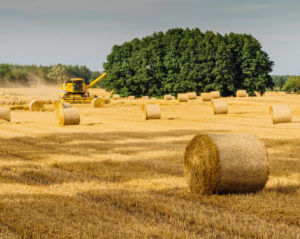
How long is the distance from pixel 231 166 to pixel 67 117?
15.5 meters

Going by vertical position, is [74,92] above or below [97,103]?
above

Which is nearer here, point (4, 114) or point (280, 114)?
point (280, 114)

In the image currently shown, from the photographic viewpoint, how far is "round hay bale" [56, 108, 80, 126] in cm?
2259

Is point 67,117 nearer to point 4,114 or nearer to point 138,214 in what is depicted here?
point 4,114

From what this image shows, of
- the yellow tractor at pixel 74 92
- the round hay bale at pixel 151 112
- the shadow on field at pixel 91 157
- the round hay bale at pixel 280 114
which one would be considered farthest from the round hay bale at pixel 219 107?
the yellow tractor at pixel 74 92

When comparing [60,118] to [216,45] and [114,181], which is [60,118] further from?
[216,45]

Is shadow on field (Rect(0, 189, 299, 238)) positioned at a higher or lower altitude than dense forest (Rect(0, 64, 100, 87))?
lower

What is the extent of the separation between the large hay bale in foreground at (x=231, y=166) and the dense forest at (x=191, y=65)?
5272cm

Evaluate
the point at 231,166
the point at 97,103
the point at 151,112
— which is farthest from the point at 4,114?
the point at 231,166

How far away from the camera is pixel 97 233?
6.10 metres

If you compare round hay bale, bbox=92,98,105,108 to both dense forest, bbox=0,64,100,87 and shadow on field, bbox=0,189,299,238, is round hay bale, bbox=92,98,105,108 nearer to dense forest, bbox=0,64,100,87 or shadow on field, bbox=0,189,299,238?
shadow on field, bbox=0,189,299,238

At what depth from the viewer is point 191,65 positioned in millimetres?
63625

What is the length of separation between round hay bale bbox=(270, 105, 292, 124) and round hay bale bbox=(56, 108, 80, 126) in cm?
990

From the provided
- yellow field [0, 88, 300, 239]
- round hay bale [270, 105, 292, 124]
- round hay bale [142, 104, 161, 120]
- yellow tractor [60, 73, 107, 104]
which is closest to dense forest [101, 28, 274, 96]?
yellow tractor [60, 73, 107, 104]
